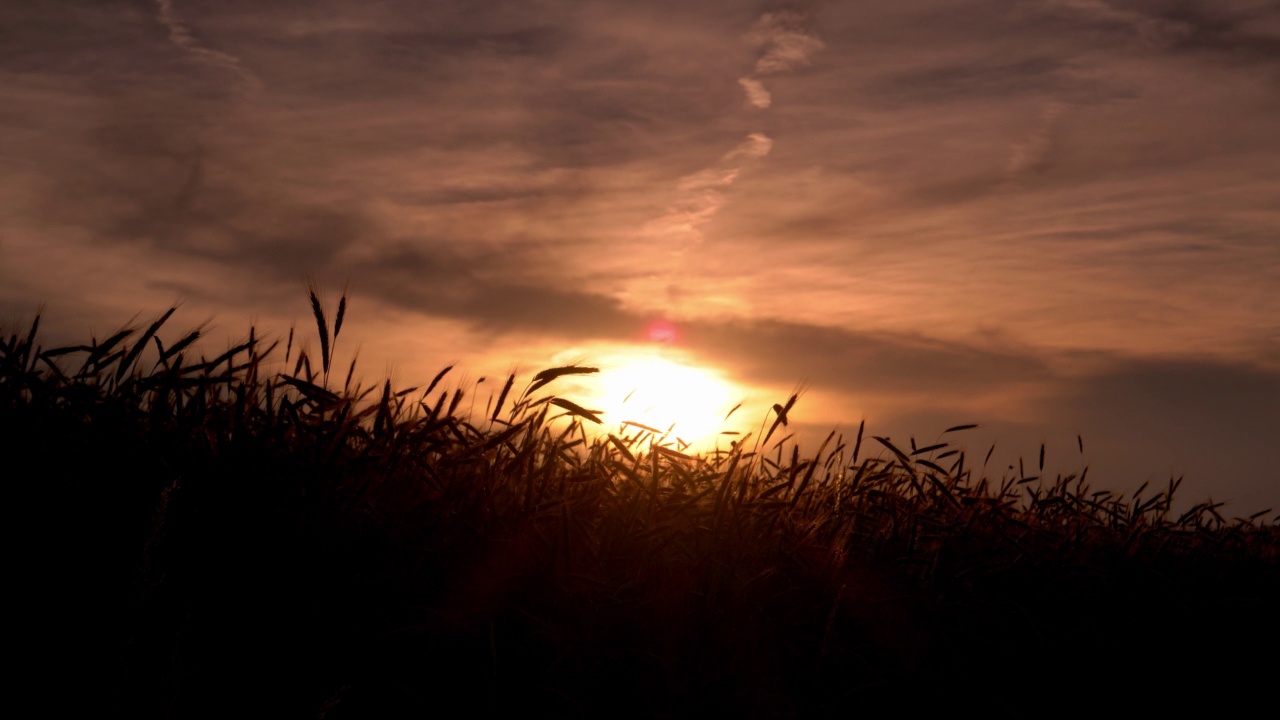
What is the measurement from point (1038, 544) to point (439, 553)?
3.21 metres

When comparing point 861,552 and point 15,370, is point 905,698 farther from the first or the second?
point 15,370

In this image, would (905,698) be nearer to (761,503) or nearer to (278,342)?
(761,503)

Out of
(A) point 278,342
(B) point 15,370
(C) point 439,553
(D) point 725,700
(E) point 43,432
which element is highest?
(A) point 278,342

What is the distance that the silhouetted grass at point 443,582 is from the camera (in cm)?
278

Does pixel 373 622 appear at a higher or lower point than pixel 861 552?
lower

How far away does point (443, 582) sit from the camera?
317 cm

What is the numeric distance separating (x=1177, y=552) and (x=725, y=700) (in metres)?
4.16

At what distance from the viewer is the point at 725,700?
3.14 metres

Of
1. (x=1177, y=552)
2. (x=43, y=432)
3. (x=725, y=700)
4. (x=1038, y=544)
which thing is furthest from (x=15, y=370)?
(x=1177, y=552)

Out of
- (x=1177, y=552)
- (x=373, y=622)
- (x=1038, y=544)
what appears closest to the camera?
(x=373, y=622)

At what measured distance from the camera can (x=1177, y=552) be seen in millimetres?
5973

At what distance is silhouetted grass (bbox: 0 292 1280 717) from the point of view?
2775 mm

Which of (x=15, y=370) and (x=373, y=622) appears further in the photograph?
(x=15, y=370)

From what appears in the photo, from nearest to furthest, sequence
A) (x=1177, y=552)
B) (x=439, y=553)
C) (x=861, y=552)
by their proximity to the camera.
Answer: (x=439, y=553)
(x=861, y=552)
(x=1177, y=552)
